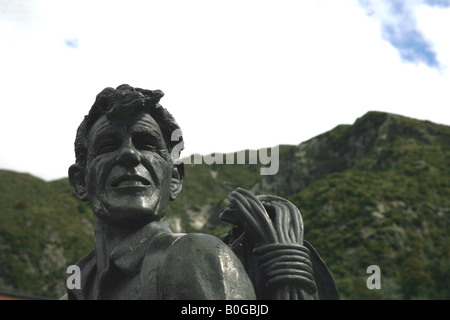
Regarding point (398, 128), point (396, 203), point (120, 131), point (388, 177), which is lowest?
point (120, 131)

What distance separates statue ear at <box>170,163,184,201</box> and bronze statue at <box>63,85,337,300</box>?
1 centimetres

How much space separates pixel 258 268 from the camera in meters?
3.72

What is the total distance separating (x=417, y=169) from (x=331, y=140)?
2261 cm

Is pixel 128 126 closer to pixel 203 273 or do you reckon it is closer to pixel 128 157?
pixel 128 157

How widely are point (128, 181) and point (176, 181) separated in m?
0.60

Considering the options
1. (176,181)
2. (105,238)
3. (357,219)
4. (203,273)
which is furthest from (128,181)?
(357,219)

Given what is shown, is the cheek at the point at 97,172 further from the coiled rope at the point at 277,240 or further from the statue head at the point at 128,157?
the coiled rope at the point at 277,240

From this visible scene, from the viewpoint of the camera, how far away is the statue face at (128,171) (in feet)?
12.9

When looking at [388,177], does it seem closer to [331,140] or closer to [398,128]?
[398,128]

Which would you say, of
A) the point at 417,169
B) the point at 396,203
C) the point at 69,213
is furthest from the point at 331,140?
the point at 69,213

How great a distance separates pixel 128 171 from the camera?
398 centimetres

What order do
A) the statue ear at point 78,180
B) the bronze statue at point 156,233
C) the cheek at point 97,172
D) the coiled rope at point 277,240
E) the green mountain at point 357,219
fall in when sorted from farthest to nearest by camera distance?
1. the green mountain at point 357,219
2. the statue ear at point 78,180
3. the cheek at point 97,172
4. the coiled rope at point 277,240
5. the bronze statue at point 156,233

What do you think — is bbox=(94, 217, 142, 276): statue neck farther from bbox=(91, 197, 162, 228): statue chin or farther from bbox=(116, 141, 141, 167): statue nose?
bbox=(116, 141, 141, 167): statue nose

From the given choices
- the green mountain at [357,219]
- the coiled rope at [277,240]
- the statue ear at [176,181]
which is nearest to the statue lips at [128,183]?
the statue ear at [176,181]
